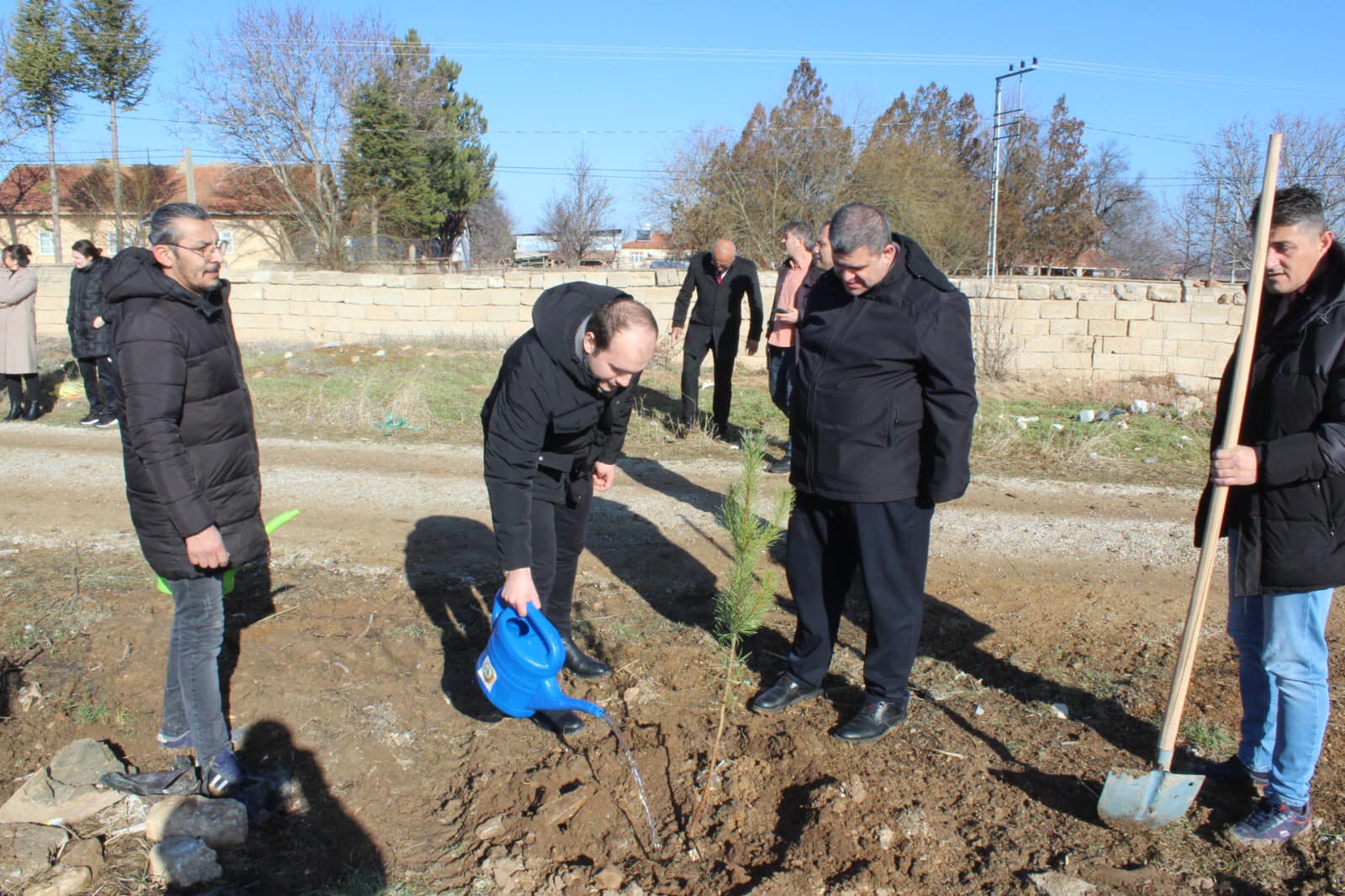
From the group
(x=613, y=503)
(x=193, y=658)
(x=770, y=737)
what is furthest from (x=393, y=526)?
(x=770, y=737)

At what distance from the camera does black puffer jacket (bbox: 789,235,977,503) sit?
9.78 ft

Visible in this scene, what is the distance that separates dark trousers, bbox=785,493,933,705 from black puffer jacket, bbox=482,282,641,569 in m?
0.92

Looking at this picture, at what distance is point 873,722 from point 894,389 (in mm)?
1236

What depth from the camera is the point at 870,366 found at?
304 centimetres

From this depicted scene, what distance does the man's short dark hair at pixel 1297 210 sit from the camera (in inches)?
97.3

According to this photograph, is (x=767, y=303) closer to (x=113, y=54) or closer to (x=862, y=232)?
(x=862, y=232)

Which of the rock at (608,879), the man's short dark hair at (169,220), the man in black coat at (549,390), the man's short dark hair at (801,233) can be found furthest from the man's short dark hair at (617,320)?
the man's short dark hair at (801,233)

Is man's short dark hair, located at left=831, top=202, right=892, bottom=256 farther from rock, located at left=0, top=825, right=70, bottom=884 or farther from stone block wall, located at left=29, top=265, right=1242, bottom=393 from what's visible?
stone block wall, located at left=29, top=265, right=1242, bottom=393

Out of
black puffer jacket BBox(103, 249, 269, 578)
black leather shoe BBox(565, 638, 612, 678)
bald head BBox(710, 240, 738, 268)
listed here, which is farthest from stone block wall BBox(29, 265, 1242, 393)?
black puffer jacket BBox(103, 249, 269, 578)

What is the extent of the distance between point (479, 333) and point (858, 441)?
1219 centimetres

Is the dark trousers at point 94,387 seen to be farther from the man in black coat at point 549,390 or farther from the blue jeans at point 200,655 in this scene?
the man in black coat at point 549,390

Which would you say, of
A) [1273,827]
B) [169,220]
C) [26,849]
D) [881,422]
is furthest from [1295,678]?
[26,849]

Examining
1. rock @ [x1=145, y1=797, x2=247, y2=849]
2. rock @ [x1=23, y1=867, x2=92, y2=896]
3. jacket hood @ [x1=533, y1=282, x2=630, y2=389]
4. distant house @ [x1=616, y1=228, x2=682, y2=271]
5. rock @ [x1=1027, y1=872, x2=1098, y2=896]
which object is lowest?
rock @ [x1=23, y1=867, x2=92, y2=896]

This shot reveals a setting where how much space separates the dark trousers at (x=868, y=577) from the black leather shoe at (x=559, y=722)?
88 cm
